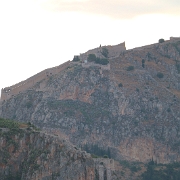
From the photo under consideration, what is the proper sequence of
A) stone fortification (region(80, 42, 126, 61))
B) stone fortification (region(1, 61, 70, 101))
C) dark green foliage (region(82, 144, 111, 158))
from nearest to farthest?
dark green foliage (region(82, 144, 111, 158))
stone fortification (region(1, 61, 70, 101))
stone fortification (region(80, 42, 126, 61))

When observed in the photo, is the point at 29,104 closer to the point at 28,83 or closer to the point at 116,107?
the point at 28,83

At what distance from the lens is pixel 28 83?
148000 mm

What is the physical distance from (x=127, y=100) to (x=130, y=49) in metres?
11.7

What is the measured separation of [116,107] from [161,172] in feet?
44.5

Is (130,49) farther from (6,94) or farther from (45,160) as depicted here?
(45,160)

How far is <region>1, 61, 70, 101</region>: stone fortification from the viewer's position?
148 metres

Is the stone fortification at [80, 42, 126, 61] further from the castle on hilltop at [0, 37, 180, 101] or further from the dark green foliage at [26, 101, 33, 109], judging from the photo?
the dark green foliage at [26, 101, 33, 109]

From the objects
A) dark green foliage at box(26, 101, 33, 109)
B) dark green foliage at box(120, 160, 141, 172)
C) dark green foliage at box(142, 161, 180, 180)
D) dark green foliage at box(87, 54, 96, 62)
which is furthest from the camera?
dark green foliage at box(87, 54, 96, 62)

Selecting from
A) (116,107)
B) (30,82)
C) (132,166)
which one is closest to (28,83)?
(30,82)

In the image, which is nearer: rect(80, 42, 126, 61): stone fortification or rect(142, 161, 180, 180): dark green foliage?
rect(142, 161, 180, 180): dark green foliage

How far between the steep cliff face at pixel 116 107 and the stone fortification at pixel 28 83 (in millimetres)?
1065

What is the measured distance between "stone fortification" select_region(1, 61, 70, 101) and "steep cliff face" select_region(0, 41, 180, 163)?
107 centimetres

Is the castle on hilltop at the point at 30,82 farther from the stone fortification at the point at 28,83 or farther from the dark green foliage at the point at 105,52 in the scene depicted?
the dark green foliage at the point at 105,52

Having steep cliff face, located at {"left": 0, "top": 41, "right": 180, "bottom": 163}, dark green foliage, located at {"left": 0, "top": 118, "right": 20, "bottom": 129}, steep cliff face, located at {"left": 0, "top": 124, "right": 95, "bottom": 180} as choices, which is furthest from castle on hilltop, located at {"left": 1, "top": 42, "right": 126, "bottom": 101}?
steep cliff face, located at {"left": 0, "top": 124, "right": 95, "bottom": 180}
